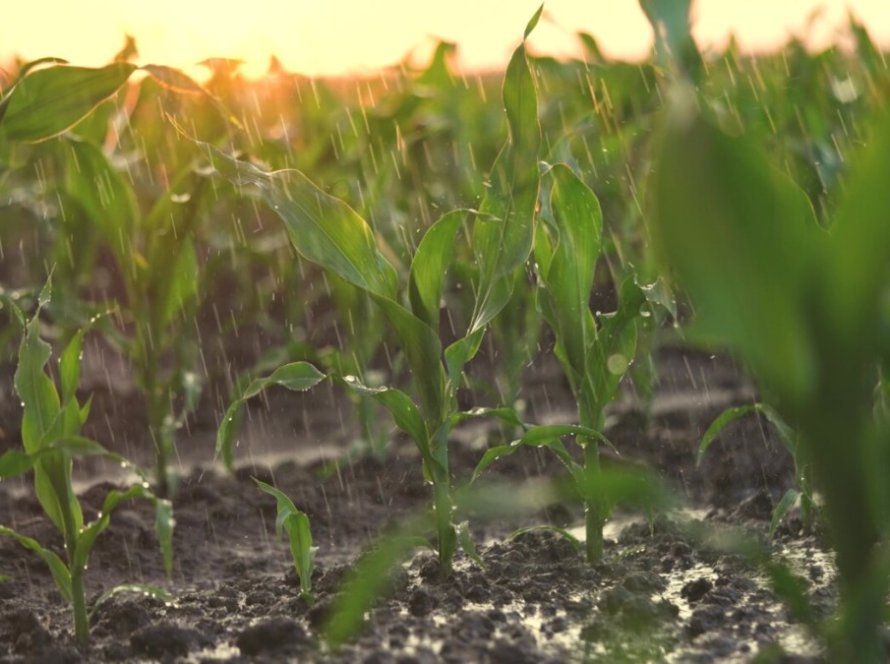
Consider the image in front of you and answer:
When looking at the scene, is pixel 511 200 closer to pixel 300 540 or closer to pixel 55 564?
pixel 300 540

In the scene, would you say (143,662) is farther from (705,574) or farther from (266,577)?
(705,574)

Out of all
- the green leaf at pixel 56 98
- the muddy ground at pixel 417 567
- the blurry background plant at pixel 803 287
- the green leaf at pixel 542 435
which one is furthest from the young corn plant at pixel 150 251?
the blurry background plant at pixel 803 287

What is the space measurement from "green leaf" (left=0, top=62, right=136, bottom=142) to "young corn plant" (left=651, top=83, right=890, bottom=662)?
4.04ft

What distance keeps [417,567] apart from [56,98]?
3.19 feet

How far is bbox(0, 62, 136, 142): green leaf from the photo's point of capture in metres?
1.84

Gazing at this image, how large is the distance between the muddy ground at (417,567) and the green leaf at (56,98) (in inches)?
29.9

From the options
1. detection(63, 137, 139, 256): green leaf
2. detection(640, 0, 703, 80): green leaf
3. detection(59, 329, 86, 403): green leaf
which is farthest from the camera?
detection(63, 137, 139, 256): green leaf

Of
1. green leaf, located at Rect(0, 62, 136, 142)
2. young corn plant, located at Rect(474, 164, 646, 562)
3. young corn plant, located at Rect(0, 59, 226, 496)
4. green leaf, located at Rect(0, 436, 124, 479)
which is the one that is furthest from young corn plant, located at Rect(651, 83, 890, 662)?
young corn plant, located at Rect(0, 59, 226, 496)

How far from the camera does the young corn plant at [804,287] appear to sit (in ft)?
2.63

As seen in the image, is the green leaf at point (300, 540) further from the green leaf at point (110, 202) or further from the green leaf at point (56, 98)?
the green leaf at point (110, 202)

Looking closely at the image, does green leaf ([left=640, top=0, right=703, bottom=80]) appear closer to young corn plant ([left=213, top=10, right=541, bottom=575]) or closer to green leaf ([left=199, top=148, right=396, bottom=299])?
young corn plant ([left=213, top=10, right=541, bottom=575])

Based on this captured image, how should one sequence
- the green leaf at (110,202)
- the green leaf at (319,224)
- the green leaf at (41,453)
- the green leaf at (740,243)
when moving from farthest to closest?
the green leaf at (110,202)
the green leaf at (319,224)
the green leaf at (41,453)
the green leaf at (740,243)

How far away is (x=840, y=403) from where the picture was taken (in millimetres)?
920

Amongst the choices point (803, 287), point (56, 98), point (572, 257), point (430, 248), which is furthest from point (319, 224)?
point (803, 287)
